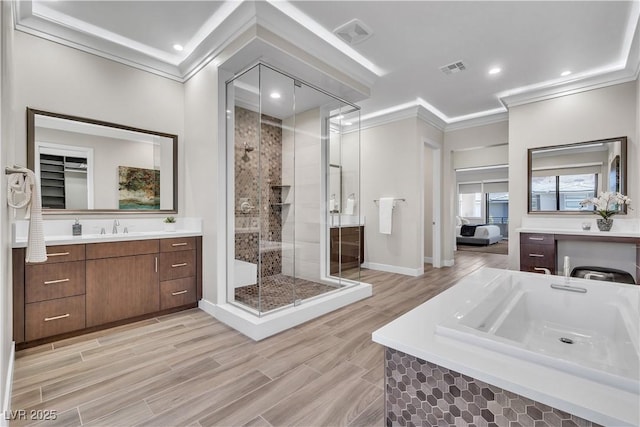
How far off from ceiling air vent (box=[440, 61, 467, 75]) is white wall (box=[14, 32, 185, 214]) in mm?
3173

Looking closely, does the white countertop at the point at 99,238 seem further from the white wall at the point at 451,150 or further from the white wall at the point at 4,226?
the white wall at the point at 451,150

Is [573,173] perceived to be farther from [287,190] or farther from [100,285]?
[100,285]

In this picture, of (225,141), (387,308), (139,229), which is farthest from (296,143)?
(387,308)

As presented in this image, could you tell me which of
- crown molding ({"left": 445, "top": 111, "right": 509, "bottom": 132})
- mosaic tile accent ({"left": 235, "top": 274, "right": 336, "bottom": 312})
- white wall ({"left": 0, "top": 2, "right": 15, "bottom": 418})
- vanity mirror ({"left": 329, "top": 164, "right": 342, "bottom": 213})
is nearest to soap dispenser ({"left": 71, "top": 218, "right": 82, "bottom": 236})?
white wall ({"left": 0, "top": 2, "right": 15, "bottom": 418})

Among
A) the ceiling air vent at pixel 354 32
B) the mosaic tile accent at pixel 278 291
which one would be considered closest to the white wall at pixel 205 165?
the mosaic tile accent at pixel 278 291

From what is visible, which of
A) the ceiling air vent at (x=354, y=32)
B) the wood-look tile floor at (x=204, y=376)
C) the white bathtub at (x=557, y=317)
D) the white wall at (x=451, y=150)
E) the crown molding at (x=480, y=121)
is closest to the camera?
the white bathtub at (x=557, y=317)

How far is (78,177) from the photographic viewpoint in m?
2.81

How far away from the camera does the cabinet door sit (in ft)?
8.28

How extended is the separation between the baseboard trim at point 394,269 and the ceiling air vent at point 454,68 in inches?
115

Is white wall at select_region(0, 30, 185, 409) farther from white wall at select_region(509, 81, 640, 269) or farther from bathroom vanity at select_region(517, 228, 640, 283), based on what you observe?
white wall at select_region(509, 81, 640, 269)

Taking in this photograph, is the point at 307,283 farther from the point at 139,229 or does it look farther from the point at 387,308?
→ the point at 139,229

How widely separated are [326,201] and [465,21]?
2386 mm

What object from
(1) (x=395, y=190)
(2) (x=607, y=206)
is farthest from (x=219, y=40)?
(2) (x=607, y=206)

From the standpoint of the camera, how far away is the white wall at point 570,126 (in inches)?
136
